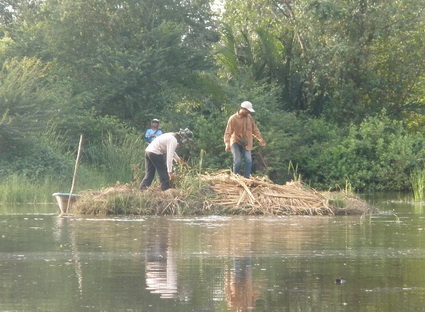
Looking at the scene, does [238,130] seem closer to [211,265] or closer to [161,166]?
[161,166]

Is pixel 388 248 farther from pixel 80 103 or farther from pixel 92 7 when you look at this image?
pixel 92 7

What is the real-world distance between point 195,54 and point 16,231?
20781 mm

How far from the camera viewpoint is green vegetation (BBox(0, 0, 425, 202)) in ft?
101

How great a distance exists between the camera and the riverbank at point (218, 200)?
786 inches

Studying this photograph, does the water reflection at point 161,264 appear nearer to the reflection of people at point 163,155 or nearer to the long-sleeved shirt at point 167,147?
the long-sleeved shirt at point 167,147

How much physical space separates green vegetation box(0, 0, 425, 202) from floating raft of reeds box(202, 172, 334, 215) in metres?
7.95

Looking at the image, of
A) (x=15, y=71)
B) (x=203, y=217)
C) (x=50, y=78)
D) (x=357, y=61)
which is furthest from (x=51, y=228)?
(x=357, y=61)

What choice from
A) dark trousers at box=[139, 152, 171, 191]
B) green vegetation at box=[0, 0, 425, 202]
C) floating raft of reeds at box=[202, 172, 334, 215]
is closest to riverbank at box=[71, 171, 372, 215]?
floating raft of reeds at box=[202, 172, 334, 215]

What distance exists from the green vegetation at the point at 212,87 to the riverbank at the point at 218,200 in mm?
7979

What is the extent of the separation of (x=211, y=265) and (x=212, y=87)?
24.8 meters

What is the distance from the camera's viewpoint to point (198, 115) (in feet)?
119

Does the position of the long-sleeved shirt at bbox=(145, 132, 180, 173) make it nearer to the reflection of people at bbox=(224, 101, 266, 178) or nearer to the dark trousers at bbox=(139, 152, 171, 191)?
the dark trousers at bbox=(139, 152, 171, 191)

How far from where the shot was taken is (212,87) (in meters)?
36.2

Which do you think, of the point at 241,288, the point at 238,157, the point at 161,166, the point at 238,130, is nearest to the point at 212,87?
the point at 238,130
